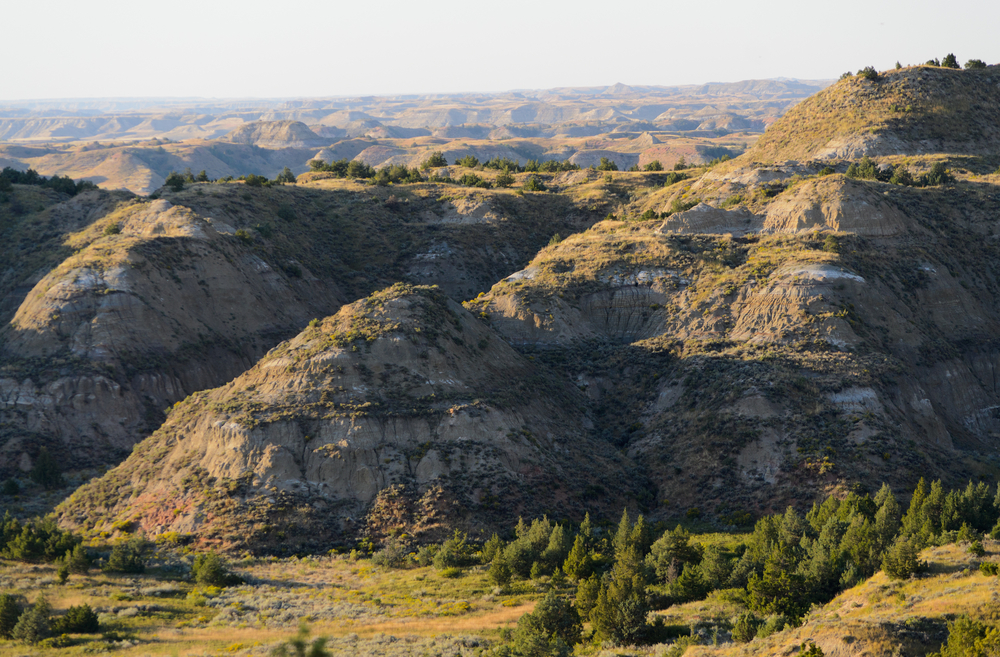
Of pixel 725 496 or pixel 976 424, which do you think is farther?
pixel 976 424

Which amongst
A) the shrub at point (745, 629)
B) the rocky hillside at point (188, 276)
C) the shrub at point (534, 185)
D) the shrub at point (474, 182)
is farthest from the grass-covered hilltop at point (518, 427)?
the shrub at point (474, 182)

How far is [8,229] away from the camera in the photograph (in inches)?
3233

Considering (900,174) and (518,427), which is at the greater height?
(900,174)

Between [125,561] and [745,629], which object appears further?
[125,561]

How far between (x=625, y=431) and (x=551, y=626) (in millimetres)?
25112

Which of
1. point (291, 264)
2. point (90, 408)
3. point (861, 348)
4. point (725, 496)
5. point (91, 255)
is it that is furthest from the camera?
point (291, 264)

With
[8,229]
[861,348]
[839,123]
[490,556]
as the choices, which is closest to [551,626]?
[490,556]

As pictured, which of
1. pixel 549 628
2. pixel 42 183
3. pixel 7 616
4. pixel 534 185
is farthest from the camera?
pixel 534 185

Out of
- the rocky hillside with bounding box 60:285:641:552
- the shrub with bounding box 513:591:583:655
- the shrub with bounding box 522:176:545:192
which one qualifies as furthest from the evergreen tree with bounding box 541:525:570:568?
the shrub with bounding box 522:176:545:192

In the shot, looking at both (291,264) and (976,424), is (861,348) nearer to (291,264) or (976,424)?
(976,424)

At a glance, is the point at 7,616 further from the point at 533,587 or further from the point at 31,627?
the point at 533,587

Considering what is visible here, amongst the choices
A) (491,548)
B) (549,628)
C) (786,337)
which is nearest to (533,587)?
(491,548)

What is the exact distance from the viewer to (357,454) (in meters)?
45.7

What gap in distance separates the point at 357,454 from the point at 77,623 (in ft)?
55.8
